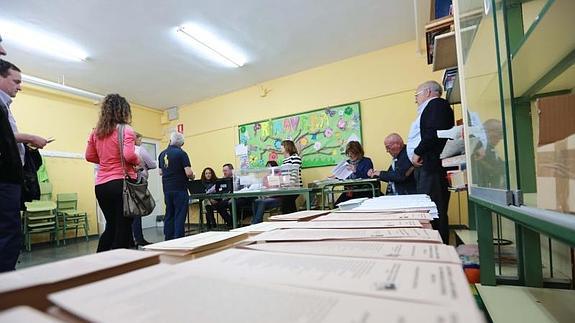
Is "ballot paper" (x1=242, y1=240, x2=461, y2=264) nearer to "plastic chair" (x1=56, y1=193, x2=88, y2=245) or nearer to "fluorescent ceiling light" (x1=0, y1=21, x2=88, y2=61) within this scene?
"fluorescent ceiling light" (x1=0, y1=21, x2=88, y2=61)

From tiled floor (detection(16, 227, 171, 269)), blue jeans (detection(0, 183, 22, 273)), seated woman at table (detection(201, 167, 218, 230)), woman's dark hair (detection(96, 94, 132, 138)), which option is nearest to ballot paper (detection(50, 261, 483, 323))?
blue jeans (detection(0, 183, 22, 273))

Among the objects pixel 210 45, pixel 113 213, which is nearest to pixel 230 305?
pixel 113 213

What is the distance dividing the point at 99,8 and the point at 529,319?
12.2 feet

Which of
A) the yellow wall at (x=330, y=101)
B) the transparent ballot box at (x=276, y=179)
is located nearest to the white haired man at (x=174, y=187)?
the transparent ballot box at (x=276, y=179)

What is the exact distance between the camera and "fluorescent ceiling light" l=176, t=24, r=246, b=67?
346cm

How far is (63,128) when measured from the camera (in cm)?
484

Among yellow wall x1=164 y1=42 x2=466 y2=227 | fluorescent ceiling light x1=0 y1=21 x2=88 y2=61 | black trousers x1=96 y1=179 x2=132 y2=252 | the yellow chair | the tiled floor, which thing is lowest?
the tiled floor

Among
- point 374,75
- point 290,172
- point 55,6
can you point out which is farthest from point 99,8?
point 374,75

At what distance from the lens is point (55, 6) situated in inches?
112

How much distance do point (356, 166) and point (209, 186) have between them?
225 cm

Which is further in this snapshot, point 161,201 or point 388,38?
point 161,201

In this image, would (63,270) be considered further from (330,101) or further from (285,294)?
(330,101)

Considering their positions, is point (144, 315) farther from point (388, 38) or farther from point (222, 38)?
point (388, 38)

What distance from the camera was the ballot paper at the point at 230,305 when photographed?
0.22m
